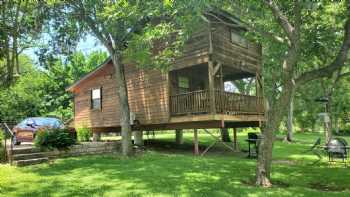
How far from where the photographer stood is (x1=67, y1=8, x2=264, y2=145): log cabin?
45.6 feet

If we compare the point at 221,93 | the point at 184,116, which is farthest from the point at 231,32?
the point at 184,116

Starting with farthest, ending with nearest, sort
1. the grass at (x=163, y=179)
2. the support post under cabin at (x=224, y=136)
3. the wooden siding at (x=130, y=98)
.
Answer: the support post under cabin at (x=224, y=136)
the wooden siding at (x=130, y=98)
the grass at (x=163, y=179)

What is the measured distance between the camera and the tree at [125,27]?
10.1 meters

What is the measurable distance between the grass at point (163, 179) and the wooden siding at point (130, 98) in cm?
456

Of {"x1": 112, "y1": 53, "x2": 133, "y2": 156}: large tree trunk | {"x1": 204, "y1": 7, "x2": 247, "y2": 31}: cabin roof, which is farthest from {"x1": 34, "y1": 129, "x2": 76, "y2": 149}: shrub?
{"x1": 204, "y1": 7, "x2": 247, "y2": 31}: cabin roof

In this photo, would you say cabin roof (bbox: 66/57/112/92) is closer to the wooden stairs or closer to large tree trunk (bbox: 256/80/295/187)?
the wooden stairs

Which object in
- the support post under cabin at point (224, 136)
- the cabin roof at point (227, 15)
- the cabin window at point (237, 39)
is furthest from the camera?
the support post under cabin at point (224, 136)

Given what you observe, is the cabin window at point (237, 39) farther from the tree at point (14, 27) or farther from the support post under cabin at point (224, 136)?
the tree at point (14, 27)

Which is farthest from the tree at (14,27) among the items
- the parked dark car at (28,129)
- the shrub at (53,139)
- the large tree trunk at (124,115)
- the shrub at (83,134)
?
the shrub at (83,134)

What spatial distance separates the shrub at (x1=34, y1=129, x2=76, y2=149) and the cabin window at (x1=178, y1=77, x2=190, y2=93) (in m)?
6.82

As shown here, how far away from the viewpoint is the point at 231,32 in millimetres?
15828

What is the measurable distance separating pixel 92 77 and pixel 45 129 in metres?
8.18

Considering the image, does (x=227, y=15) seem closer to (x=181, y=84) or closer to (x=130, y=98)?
(x=181, y=84)

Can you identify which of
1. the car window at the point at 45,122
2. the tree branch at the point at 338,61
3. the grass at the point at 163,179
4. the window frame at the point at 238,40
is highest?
the window frame at the point at 238,40
